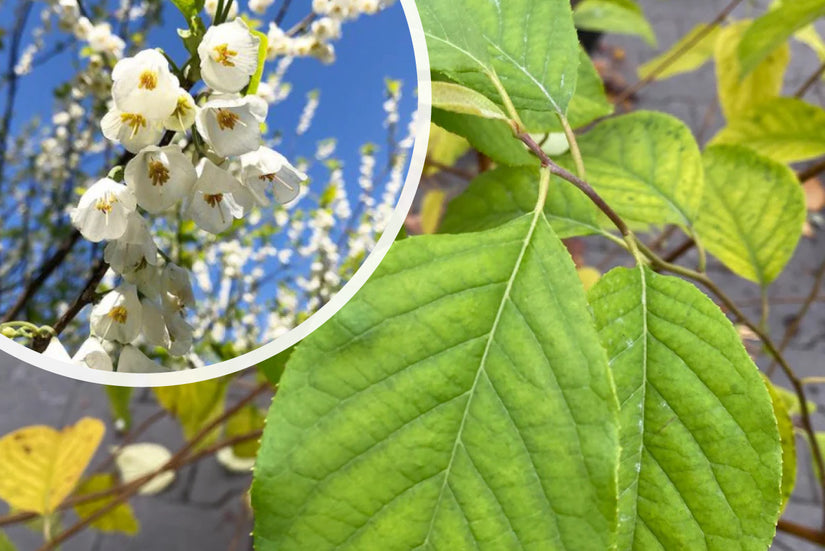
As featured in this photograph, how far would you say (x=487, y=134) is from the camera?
26 centimetres

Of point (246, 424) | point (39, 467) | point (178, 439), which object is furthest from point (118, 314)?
point (178, 439)

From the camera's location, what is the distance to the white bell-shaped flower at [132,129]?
169 millimetres

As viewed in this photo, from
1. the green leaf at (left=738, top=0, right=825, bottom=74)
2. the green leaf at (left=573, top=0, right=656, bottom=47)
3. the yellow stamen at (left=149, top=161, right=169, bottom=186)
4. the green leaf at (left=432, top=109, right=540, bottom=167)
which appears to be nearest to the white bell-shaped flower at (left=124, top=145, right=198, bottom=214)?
the yellow stamen at (left=149, top=161, right=169, bottom=186)

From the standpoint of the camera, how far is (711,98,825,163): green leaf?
50 cm

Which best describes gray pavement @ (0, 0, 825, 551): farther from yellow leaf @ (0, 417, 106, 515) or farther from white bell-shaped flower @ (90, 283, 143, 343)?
white bell-shaped flower @ (90, 283, 143, 343)

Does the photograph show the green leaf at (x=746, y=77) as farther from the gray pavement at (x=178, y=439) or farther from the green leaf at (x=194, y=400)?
the gray pavement at (x=178, y=439)

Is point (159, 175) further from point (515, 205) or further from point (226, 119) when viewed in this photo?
point (515, 205)

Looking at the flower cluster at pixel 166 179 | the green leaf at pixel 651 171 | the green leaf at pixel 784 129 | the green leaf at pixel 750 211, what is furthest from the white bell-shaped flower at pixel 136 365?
the green leaf at pixel 784 129

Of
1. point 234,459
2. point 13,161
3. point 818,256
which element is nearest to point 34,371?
point 234,459

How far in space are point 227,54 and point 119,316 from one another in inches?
2.8

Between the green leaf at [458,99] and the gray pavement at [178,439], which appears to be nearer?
the green leaf at [458,99]

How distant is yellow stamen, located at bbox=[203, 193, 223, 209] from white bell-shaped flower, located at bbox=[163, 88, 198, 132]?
2 cm

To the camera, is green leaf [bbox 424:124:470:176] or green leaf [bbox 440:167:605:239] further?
green leaf [bbox 424:124:470:176]

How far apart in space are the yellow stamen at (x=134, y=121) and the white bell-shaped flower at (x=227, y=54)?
17mm
